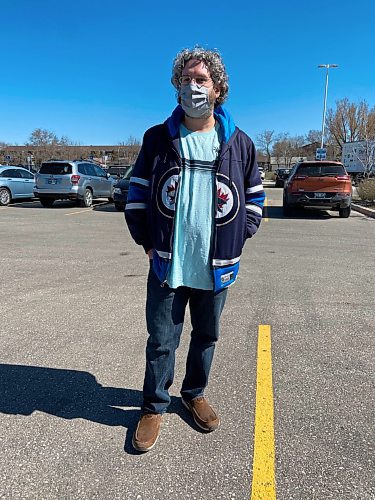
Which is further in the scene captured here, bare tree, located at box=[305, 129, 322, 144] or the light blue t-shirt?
bare tree, located at box=[305, 129, 322, 144]

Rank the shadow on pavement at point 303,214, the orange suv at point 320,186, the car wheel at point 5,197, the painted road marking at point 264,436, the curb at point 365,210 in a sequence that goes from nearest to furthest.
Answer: the painted road marking at point 264,436 → the orange suv at point 320,186 → the shadow on pavement at point 303,214 → the curb at point 365,210 → the car wheel at point 5,197

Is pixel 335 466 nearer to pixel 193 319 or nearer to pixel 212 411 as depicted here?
pixel 212 411

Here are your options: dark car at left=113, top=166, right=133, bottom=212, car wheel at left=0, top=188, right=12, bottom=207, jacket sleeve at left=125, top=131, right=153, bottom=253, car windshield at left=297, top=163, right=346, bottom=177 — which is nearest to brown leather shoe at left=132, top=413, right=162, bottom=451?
jacket sleeve at left=125, top=131, right=153, bottom=253

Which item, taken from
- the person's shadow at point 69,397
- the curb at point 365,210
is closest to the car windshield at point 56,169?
the curb at point 365,210

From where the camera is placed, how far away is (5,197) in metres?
17.2

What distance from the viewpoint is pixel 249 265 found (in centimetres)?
693

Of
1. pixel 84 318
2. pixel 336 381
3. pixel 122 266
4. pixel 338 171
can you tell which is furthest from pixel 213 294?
pixel 338 171

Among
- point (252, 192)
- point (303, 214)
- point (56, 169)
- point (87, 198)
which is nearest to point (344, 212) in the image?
point (303, 214)

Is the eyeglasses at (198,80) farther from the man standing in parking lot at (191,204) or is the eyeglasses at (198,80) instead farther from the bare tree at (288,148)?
the bare tree at (288,148)

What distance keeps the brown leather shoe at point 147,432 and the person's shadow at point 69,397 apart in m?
0.09

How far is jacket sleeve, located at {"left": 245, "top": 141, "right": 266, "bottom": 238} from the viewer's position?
2.48 m

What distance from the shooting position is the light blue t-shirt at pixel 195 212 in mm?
2311

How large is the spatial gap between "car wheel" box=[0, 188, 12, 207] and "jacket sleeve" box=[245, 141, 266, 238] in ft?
54.1

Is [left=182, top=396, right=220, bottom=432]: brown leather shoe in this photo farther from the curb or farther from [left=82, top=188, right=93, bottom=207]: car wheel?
[left=82, top=188, right=93, bottom=207]: car wheel
